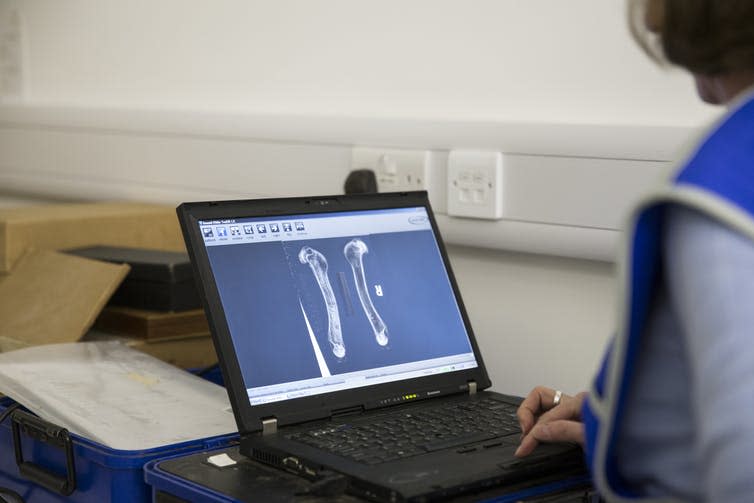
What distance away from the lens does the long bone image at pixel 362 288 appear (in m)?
1.11

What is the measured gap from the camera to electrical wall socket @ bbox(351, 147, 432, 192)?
1.41 metres

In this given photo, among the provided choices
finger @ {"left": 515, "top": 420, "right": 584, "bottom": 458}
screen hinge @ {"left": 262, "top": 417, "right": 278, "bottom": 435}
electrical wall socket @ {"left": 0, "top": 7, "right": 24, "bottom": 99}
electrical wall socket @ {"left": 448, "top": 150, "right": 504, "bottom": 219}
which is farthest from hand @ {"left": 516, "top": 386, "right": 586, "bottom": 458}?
electrical wall socket @ {"left": 0, "top": 7, "right": 24, "bottom": 99}

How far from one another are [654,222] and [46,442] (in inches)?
28.7

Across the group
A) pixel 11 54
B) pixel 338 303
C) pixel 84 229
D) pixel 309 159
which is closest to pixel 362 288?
pixel 338 303

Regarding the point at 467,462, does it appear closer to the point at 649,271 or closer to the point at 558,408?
the point at 558,408

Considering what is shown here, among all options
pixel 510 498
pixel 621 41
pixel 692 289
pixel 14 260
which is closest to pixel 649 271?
pixel 692 289

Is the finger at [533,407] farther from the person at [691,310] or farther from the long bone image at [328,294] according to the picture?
the person at [691,310]

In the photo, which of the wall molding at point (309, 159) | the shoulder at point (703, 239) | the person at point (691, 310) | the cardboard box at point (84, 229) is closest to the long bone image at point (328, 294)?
the wall molding at point (309, 159)

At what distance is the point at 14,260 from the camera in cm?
158

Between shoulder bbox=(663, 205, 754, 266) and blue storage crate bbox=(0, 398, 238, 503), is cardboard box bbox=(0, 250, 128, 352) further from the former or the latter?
shoulder bbox=(663, 205, 754, 266)

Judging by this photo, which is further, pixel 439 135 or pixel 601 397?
pixel 439 135

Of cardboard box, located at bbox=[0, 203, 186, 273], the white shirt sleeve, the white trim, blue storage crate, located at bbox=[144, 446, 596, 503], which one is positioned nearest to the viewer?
the white shirt sleeve

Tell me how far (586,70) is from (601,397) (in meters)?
0.71

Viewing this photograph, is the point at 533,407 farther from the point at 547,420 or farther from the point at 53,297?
the point at 53,297
